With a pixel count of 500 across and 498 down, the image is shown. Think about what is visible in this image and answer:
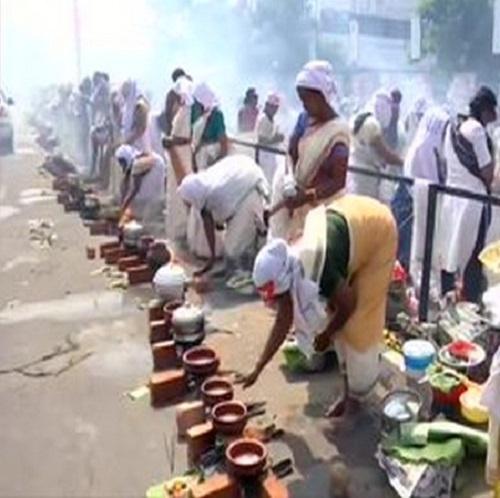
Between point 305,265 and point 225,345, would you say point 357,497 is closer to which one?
point 305,265

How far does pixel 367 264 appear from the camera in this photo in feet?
14.4

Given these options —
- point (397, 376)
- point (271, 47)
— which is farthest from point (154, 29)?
point (397, 376)

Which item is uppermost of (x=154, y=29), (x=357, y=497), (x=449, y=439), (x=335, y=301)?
(x=154, y=29)

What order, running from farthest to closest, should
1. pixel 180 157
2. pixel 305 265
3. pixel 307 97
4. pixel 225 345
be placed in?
pixel 180 157, pixel 225 345, pixel 307 97, pixel 305 265

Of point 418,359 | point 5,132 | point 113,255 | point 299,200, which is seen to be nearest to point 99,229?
point 113,255

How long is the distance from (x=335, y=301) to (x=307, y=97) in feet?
5.49

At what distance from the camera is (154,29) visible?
119 ft

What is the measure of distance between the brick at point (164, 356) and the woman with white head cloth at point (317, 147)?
138 centimetres

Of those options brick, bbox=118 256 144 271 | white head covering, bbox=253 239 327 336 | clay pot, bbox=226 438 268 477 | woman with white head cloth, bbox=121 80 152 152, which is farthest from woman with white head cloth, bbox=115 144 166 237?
clay pot, bbox=226 438 268 477

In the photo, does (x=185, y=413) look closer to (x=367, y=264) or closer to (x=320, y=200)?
(x=367, y=264)

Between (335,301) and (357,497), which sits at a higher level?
(335,301)

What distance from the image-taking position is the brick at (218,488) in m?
3.73

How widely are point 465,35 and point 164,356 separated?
25052 millimetres

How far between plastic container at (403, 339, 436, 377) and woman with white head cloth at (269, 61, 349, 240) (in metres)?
1.39
